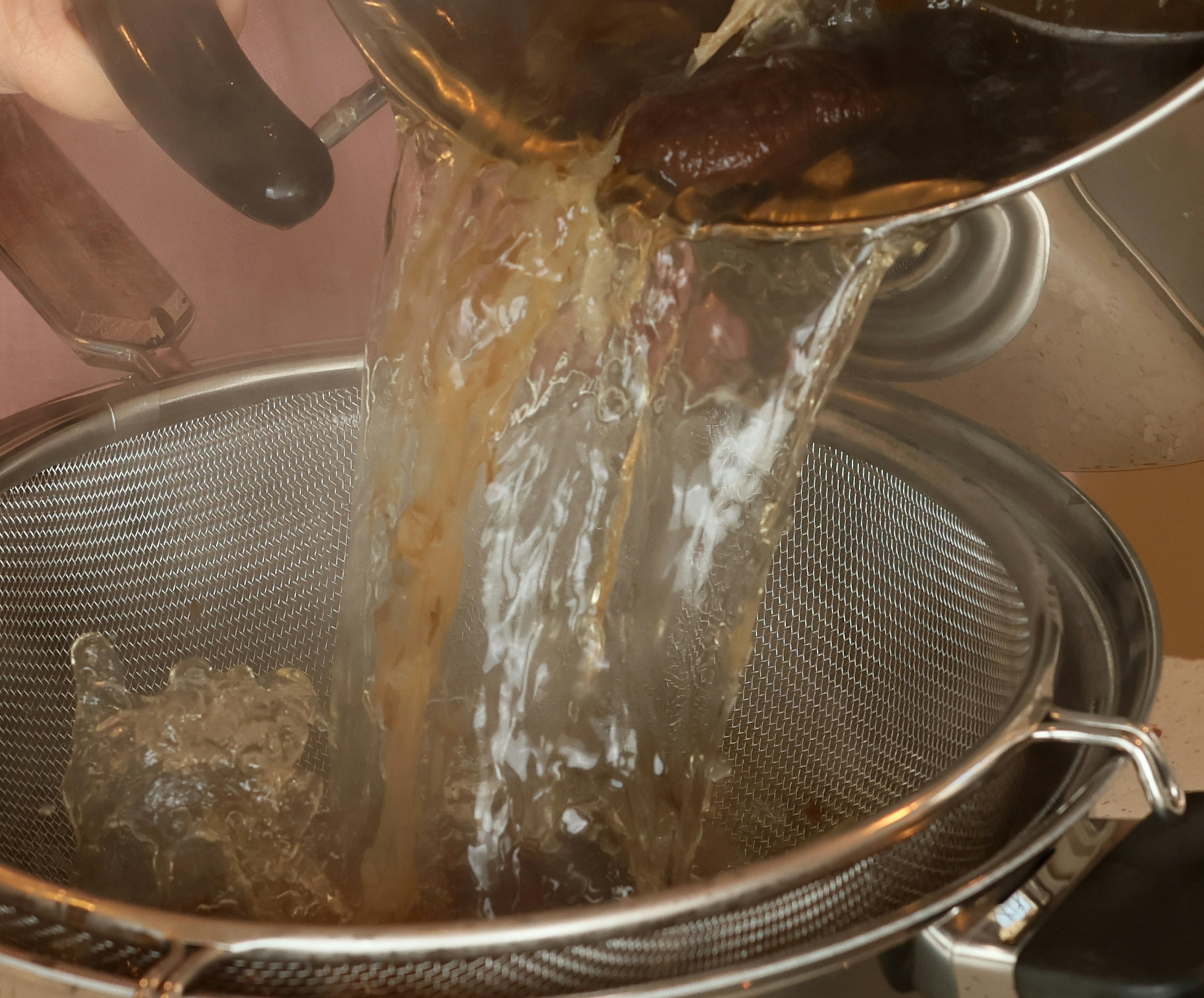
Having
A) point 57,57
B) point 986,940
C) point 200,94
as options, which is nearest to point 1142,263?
point 986,940

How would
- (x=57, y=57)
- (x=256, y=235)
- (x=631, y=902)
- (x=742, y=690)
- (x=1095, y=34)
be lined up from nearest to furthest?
(x=631, y=902)
(x=1095, y=34)
(x=57, y=57)
(x=742, y=690)
(x=256, y=235)

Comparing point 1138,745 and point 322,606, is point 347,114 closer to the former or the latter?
point 322,606

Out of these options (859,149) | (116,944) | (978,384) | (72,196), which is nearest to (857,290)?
(859,149)

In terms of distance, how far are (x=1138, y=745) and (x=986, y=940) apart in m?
0.12

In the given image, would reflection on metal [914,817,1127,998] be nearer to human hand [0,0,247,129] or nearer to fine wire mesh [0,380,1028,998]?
fine wire mesh [0,380,1028,998]

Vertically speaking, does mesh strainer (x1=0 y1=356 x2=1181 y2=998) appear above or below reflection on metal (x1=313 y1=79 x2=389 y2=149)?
below

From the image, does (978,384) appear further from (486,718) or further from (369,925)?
(369,925)

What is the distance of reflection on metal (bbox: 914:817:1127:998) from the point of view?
482mm

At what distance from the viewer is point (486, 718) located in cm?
82

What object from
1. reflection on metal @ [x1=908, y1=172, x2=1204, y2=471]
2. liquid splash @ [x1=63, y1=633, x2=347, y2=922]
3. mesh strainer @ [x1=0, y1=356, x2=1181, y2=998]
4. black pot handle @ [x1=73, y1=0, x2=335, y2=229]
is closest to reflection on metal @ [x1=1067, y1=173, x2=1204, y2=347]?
reflection on metal @ [x1=908, y1=172, x2=1204, y2=471]

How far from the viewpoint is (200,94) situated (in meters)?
0.68

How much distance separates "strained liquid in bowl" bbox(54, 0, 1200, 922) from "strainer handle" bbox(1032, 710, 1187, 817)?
18cm

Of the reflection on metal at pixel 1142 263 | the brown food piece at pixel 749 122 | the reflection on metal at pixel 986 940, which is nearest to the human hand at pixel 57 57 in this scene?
the brown food piece at pixel 749 122

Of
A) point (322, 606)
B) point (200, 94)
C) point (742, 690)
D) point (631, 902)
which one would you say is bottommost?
point (742, 690)
